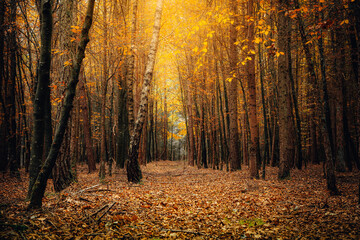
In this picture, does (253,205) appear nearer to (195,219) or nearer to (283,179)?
(195,219)

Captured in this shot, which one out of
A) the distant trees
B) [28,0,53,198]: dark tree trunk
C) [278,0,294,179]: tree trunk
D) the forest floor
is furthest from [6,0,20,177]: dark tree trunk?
[278,0,294,179]: tree trunk

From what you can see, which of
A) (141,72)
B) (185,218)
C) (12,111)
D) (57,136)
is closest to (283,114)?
(185,218)

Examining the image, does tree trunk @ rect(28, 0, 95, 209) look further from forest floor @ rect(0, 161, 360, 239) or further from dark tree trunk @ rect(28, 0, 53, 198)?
forest floor @ rect(0, 161, 360, 239)

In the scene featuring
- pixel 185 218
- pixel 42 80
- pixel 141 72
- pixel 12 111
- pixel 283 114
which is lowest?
pixel 185 218

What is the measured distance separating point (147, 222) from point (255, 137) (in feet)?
19.3

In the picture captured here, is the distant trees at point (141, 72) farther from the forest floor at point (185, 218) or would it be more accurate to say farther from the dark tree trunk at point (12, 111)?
the forest floor at point (185, 218)

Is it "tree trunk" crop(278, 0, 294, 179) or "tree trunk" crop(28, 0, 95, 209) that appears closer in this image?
"tree trunk" crop(28, 0, 95, 209)

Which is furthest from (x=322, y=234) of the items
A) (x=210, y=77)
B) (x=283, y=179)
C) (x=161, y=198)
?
(x=210, y=77)

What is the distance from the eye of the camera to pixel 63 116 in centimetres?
301

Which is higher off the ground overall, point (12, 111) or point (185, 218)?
point (12, 111)

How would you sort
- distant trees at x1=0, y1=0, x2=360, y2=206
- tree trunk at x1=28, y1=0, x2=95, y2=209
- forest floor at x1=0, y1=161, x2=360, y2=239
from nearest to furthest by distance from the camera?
forest floor at x1=0, y1=161, x2=360, y2=239 → tree trunk at x1=28, y1=0, x2=95, y2=209 → distant trees at x1=0, y1=0, x2=360, y2=206

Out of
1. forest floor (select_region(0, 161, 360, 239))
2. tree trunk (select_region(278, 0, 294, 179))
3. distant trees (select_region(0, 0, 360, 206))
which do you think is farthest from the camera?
tree trunk (select_region(278, 0, 294, 179))

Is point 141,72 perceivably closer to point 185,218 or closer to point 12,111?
point 12,111

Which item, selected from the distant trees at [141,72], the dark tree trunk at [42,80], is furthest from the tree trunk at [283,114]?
the dark tree trunk at [42,80]
